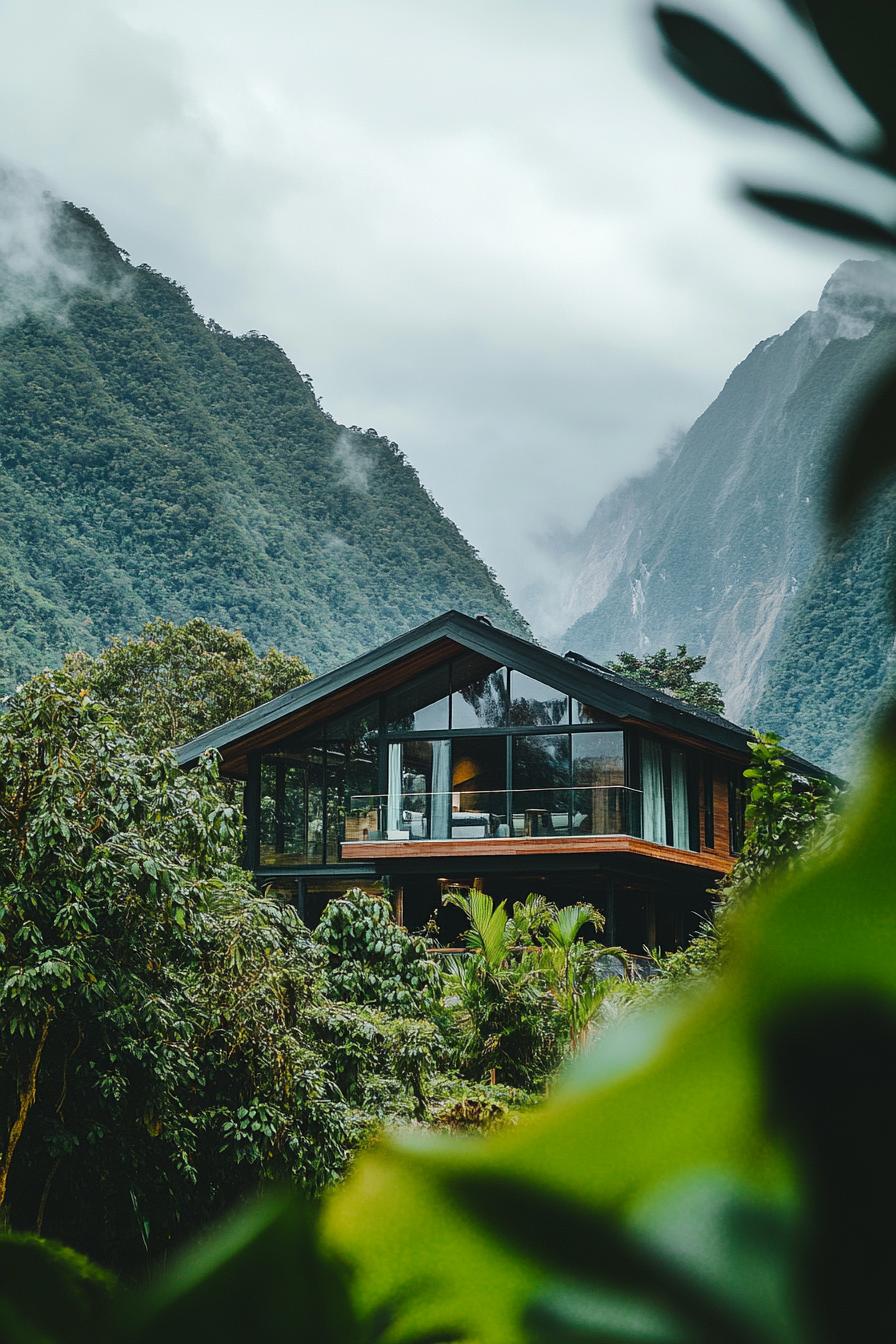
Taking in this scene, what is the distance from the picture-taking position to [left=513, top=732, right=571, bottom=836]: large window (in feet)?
53.4

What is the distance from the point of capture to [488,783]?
56.2ft

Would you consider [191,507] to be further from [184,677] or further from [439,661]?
[439,661]

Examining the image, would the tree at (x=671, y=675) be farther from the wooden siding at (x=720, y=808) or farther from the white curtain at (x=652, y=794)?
the white curtain at (x=652, y=794)

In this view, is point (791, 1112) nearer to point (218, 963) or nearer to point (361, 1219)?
point (361, 1219)

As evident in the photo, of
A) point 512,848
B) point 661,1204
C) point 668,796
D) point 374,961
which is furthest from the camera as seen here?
point 668,796

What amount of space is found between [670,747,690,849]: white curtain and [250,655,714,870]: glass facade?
15mm

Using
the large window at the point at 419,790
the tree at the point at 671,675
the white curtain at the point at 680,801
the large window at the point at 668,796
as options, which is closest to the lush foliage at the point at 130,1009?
the large window at the point at 419,790

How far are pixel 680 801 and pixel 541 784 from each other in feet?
7.87

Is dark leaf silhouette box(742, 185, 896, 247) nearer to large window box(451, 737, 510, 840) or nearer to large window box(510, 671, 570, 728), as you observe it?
large window box(451, 737, 510, 840)

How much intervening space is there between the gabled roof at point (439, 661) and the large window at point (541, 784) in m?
0.83

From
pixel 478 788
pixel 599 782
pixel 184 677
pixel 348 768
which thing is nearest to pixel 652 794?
pixel 599 782

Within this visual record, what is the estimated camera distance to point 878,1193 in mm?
143

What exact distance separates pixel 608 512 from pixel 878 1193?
0.59m

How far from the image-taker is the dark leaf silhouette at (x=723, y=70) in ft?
0.75
